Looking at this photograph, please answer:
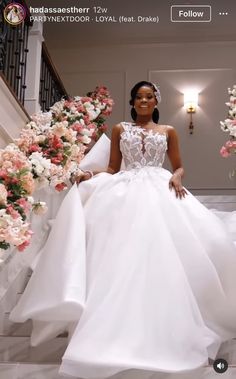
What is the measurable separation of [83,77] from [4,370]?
8.13 m

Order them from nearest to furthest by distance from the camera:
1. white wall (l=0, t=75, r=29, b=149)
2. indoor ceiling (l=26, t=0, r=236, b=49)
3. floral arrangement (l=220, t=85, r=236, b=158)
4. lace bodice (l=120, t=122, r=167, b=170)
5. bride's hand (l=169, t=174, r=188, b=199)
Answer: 1. bride's hand (l=169, t=174, r=188, b=199)
2. lace bodice (l=120, t=122, r=167, b=170)
3. floral arrangement (l=220, t=85, r=236, b=158)
4. white wall (l=0, t=75, r=29, b=149)
5. indoor ceiling (l=26, t=0, r=236, b=49)

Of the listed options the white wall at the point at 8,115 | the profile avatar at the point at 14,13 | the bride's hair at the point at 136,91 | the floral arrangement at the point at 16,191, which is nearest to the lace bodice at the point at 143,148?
the bride's hair at the point at 136,91

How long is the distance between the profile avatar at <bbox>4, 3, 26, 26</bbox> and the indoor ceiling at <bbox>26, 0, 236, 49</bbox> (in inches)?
129

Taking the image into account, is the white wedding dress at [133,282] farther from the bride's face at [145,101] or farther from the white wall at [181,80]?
the white wall at [181,80]

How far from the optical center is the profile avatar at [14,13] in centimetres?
577

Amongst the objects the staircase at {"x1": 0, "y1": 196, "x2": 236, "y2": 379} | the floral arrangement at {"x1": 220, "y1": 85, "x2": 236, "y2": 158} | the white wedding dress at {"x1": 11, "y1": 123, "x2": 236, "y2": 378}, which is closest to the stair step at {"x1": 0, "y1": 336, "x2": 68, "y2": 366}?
the staircase at {"x1": 0, "y1": 196, "x2": 236, "y2": 379}

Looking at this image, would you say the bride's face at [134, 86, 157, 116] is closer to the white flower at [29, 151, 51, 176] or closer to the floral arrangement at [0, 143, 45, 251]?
the white flower at [29, 151, 51, 176]

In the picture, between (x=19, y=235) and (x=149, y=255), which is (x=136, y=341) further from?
(x=19, y=235)

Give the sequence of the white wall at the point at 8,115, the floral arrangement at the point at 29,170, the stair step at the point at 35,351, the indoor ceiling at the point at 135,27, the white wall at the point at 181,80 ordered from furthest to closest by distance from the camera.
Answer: the white wall at the point at 181,80 → the indoor ceiling at the point at 135,27 → the white wall at the point at 8,115 → the stair step at the point at 35,351 → the floral arrangement at the point at 29,170

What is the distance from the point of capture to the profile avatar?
5.77 metres

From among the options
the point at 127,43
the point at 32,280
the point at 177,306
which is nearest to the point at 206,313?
the point at 177,306

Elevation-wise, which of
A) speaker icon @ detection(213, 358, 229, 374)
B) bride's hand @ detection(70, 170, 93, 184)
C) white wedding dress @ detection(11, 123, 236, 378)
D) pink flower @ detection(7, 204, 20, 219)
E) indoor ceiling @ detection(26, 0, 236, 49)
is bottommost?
speaker icon @ detection(213, 358, 229, 374)

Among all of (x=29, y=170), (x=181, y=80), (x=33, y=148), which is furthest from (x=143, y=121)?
(x=181, y=80)

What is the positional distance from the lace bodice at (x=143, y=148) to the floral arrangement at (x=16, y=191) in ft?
5.17
